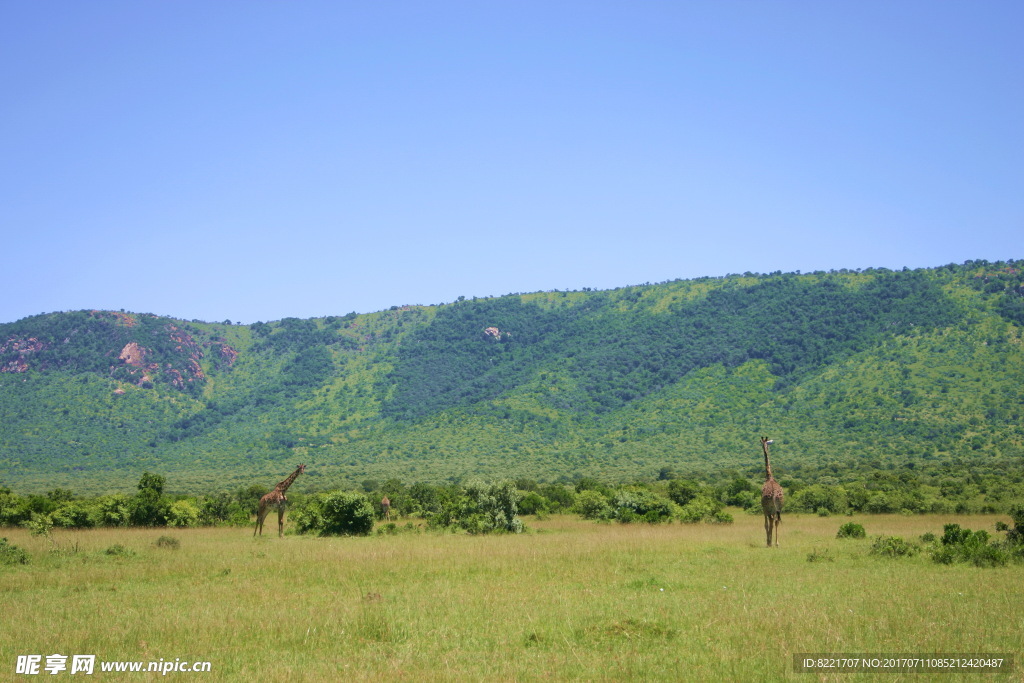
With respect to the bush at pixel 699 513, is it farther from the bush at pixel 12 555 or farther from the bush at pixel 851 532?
the bush at pixel 12 555

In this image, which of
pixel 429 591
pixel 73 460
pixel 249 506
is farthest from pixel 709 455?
pixel 73 460

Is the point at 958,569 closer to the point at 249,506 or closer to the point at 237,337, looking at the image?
the point at 249,506

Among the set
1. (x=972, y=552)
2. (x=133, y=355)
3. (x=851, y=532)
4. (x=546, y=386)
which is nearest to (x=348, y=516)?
(x=851, y=532)

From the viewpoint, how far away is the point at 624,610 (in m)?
12.9

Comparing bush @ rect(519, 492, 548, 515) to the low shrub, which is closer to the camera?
the low shrub

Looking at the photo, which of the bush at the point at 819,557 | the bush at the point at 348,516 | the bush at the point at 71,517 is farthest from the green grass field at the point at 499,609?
the bush at the point at 71,517

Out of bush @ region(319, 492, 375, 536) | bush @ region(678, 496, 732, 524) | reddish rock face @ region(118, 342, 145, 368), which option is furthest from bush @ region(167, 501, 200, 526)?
reddish rock face @ region(118, 342, 145, 368)

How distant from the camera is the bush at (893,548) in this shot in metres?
19.1

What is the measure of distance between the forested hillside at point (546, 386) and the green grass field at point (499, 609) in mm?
44543

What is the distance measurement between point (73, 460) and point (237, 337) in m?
70.5

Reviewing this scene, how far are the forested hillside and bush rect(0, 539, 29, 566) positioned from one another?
51410mm

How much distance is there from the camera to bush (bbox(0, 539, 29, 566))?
57.9ft

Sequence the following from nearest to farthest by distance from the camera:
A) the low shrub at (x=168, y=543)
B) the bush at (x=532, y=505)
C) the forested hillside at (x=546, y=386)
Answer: the low shrub at (x=168, y=543) → the bush at (x=532, y=505) → the forested hillside at (x=546, y=386)

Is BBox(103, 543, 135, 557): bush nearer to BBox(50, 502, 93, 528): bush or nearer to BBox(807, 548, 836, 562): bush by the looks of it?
BBox(50, 502, 93, 528): bush
